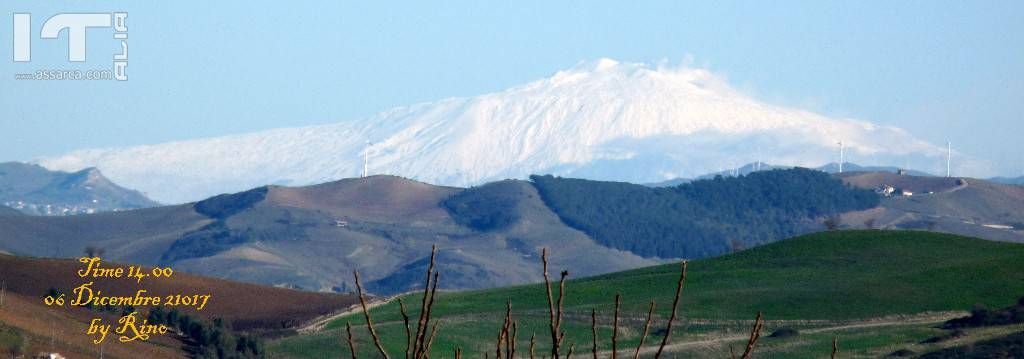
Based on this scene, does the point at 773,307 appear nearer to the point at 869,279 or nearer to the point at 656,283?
the point at 869,279

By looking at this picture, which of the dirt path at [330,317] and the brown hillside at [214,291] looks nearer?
the brown hillside at [214,291]

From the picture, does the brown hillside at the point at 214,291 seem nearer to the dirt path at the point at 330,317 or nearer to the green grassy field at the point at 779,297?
the dirt path at the point at 330,317

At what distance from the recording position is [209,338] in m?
51.6

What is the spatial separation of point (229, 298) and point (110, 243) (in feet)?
385

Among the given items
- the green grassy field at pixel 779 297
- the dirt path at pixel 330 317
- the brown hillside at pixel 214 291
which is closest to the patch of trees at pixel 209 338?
the green grassy field at pixel 779 297

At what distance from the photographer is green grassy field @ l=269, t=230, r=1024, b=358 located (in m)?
57.2

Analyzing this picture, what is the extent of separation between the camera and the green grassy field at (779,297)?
188ft

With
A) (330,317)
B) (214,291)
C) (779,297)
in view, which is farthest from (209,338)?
(779,297)

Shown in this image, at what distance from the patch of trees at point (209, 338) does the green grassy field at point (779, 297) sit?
74.0 inches

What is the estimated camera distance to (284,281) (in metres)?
161

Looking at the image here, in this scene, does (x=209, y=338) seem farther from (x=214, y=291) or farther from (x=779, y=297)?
(x=779, y=297)

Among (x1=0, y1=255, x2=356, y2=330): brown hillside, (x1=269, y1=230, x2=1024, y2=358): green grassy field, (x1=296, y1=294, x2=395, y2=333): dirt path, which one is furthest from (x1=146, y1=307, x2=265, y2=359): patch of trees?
(x1=296, y1=294, x2=395, y2=333): dirt path

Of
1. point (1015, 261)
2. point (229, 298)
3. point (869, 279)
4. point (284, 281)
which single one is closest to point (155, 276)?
point (229, 298)

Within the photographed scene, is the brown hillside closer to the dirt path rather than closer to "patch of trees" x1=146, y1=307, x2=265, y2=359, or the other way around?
the dirt path
